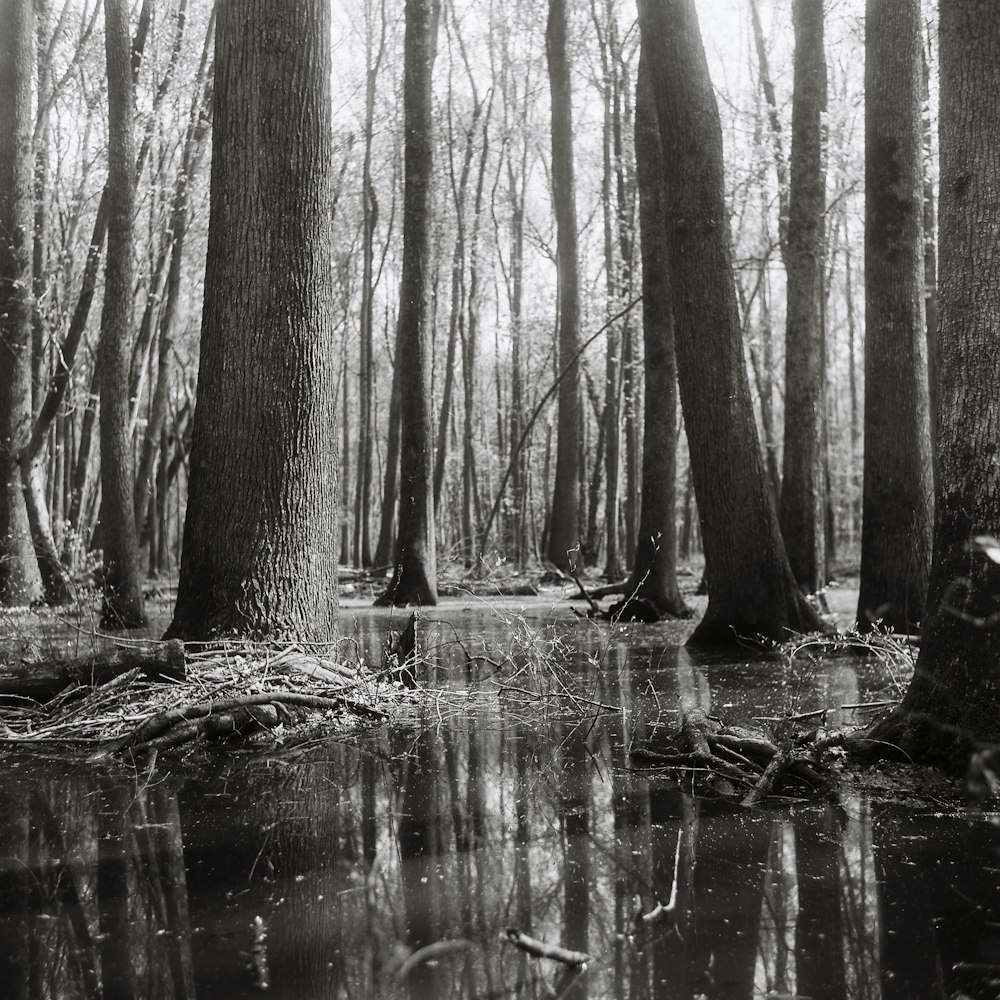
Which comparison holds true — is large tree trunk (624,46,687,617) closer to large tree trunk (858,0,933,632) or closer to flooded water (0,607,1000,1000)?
large tree trunk (858,0,933,632)

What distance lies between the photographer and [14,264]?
12.9 m

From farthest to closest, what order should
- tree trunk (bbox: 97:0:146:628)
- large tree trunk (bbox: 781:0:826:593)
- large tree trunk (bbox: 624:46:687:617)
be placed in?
large tree trunk (bbox: 624:46:687:617) < tree trunk (bbox: 97:0:146:628) < large tree trunk (bbox: 781:0:826:593)

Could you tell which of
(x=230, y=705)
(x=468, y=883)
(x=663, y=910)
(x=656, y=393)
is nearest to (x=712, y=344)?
(x=656, y=393)

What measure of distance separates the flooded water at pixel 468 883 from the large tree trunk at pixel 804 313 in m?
6.61

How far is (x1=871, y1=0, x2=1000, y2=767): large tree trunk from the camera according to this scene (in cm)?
430

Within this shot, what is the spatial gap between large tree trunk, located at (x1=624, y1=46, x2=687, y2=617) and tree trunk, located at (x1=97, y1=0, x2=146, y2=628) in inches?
247

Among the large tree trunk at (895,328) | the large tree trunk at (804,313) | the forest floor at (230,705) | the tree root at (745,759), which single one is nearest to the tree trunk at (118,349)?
Answer: the forest floor at (230,705)

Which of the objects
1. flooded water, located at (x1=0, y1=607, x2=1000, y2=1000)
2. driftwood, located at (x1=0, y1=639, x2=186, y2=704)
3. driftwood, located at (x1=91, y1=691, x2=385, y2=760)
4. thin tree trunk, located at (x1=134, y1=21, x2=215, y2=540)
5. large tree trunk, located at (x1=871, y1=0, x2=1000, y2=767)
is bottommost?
flooded water, located at (x1=0, y1=607, x2=1000, y2=1000)

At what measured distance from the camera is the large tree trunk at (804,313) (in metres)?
11.3

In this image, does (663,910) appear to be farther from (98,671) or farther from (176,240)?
(176,240)

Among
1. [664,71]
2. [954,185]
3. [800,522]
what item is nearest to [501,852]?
[954,185]

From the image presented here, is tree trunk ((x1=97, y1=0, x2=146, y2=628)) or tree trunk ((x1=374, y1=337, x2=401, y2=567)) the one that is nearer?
tree trunk ((x1=97, y1=0, x2=146, y2=628))

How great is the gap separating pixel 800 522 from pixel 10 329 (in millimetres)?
10434

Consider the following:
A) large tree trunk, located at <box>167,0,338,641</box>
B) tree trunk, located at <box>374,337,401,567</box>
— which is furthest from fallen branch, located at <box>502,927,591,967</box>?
tree trunk, located at <box>374,337,401,567</box>
